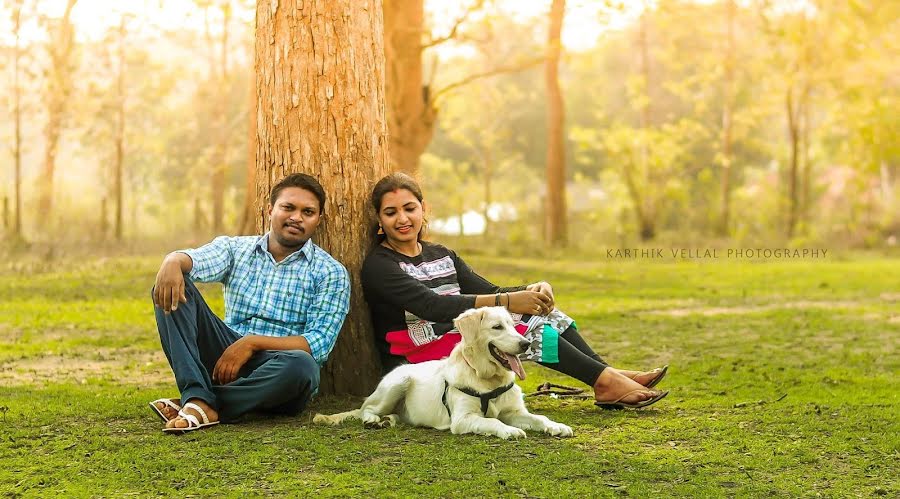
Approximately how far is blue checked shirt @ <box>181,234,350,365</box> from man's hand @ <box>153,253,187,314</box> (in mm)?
430

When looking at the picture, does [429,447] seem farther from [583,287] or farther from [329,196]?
[583,287]

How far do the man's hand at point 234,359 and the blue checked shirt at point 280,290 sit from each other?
30 centimetres

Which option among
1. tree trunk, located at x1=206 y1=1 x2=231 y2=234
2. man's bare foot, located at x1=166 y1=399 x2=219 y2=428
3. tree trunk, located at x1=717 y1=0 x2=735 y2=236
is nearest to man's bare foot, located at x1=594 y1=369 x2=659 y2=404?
man's bare foot, located at x1=166 y1=399 x2=219 y2=428

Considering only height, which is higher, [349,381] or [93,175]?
[93,175]

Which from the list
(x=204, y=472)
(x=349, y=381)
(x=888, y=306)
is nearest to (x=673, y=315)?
(x=888, y=306)

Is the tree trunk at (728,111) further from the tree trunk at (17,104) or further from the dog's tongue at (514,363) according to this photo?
the dog's tongue at (514,363)

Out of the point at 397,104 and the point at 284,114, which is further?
the point at 397,104

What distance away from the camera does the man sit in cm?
543

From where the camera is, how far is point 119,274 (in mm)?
15500

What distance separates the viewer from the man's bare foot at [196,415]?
5.35 m

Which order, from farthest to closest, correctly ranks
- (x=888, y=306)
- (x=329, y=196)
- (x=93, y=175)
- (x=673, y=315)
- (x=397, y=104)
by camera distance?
(x=93, y=175), (x=397, y=104), (x=888, y=306), (x=673, y=315), (x=329, y=196)

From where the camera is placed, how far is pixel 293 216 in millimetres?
5863

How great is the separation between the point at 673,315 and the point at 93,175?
139 ft

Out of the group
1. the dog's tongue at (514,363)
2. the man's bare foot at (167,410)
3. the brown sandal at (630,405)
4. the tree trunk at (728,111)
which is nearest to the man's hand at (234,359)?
the man's bare foot at (167,410)
